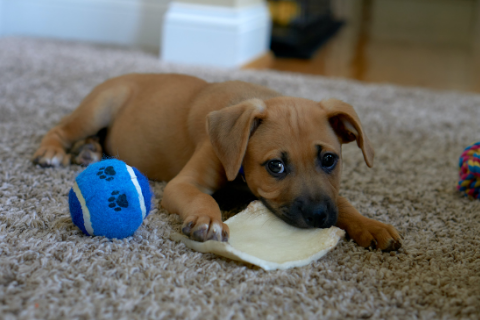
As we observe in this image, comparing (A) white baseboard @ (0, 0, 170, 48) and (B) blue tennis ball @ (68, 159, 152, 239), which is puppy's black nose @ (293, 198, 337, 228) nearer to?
(B) blue tennis ball @ (68, 159, 152, 239)

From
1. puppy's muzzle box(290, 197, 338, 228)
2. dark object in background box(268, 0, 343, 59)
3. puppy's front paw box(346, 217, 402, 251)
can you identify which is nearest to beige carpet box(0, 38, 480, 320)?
puppy's front paw box(346, 217, 402, 251)

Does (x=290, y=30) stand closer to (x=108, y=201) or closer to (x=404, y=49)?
(x=404, y=49)

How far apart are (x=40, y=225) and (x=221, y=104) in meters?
1.07

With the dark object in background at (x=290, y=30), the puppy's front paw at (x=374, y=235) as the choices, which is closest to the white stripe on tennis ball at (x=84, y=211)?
the puppy's front paw at (x=374, y=235)

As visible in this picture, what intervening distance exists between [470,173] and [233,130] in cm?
134

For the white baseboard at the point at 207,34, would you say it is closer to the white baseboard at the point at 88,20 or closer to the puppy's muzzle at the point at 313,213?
the white baseboard at the point at 88,20

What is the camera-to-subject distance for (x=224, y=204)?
7.75 ft

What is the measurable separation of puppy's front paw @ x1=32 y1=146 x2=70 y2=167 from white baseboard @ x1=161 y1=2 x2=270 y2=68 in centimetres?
301

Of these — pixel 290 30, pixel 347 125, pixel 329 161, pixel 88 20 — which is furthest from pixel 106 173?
pixel 290 30

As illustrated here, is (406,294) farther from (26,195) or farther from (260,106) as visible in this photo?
(26,195)

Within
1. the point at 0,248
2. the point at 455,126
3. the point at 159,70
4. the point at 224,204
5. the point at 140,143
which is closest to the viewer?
the point at 0,248

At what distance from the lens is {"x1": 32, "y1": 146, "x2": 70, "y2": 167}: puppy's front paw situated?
8.55 ft

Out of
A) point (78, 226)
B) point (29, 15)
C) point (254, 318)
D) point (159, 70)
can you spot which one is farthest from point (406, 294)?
point (29, 15)

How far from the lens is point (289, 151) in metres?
1.95
